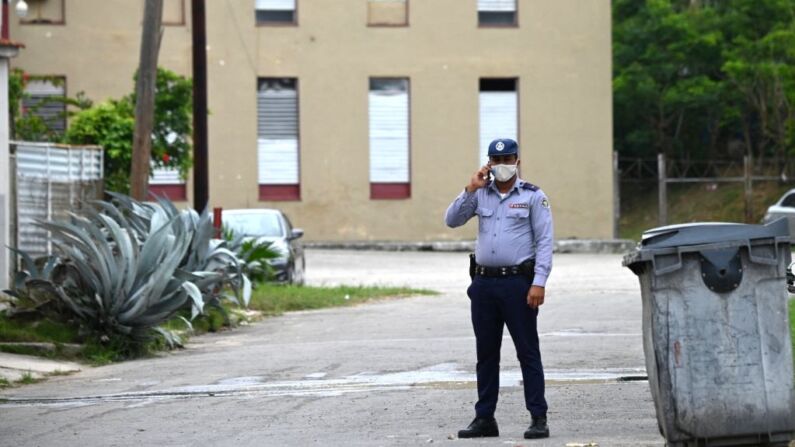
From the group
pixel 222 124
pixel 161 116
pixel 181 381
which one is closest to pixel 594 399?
pixel 181 381

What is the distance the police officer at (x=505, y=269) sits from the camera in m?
9.48

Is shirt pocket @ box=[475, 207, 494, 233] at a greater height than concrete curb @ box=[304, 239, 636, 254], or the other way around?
shirt pocket @ box=[475, 207, 494, 233]

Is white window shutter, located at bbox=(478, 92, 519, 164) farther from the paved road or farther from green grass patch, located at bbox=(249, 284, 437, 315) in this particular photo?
the paved road

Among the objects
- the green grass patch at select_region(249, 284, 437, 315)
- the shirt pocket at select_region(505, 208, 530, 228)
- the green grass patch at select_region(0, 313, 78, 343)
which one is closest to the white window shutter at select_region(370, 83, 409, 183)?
the green grass patch at select_region(249, 284, 437, 315)

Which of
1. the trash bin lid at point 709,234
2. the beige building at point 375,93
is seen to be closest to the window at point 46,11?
the beige building at point 375,93

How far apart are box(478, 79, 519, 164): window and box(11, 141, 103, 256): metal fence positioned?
22656 mm

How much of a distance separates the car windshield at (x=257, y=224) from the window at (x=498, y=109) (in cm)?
1694

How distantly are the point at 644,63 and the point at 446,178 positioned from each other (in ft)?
40.0

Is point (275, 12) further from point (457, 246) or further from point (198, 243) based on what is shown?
point (198, 243)

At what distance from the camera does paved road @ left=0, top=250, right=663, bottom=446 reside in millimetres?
9844

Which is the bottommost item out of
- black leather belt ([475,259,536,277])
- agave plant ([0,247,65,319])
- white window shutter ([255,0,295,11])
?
agave plant ([0,247,65,319])

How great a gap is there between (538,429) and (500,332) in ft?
2.33

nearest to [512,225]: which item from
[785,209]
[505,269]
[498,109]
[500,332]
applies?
[505,269]

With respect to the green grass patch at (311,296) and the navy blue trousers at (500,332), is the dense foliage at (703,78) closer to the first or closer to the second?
the green grass patch at (311,296)
